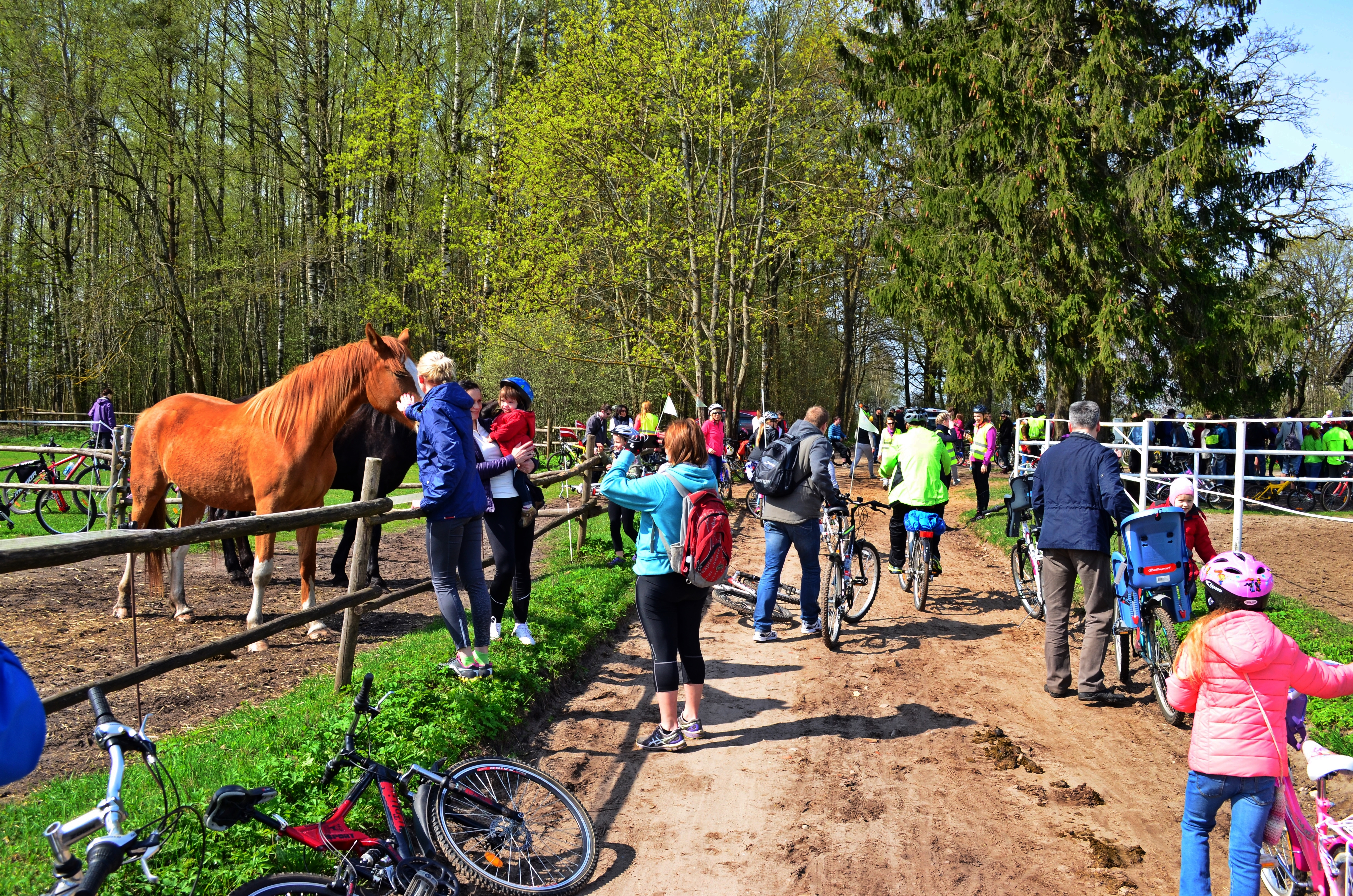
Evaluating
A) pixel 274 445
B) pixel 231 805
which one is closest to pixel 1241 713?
pixel 231 805

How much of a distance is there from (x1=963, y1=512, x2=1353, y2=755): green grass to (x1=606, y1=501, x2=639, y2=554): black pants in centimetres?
533

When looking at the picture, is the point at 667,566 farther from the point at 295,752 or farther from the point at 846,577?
the point at 846,577

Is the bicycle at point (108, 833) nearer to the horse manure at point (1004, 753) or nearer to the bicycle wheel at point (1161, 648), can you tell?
the horse manure at point (1004, 753)

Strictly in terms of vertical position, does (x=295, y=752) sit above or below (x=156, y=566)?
below

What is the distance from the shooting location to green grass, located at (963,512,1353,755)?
5238 millimetres

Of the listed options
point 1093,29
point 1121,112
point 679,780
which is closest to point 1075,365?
point 1121,112

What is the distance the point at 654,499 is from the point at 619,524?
6.17 m

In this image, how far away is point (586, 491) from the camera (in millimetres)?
11609

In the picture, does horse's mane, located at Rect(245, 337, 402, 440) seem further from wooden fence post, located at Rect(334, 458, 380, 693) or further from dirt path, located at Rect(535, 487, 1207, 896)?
dirt path, located at Rect(535, 487, 1207, 896)

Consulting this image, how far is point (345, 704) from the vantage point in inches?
192

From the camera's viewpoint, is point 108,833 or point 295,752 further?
point 295,752

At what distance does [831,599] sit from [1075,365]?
12.2 meters

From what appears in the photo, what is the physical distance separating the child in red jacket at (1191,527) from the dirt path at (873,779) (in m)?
0.97

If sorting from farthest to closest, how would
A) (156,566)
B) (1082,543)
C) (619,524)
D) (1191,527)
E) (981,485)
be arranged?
(981,485) < (619,524) < (156,566) < (1191,527) < (1082,543)
